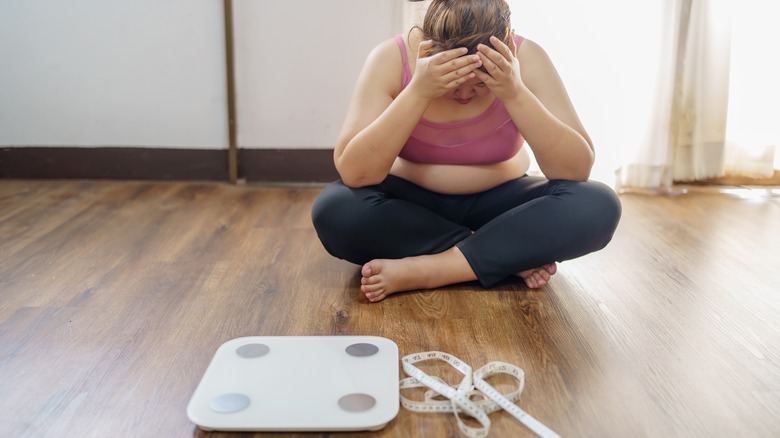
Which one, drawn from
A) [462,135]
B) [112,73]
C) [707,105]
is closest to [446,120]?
[462,135]

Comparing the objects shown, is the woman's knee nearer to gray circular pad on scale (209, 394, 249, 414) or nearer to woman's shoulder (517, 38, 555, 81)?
woman's shoulder (517, 38, 555, 81)

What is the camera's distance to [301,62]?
218cm

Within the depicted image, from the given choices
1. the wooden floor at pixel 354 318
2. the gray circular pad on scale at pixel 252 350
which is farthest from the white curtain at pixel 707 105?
the gray circular pad on scale at pixel 252 350

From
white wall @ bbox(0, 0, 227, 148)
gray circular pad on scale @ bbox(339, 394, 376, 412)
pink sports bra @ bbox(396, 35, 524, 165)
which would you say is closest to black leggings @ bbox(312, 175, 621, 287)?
pink sports bra @ bbox(396, 35, 524, 165)

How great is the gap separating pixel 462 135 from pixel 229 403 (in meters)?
0.69

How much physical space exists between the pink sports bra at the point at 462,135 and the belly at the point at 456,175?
2 cm

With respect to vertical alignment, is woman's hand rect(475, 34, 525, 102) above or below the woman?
above

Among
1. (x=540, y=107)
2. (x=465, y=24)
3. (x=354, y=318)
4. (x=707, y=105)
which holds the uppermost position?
(x=465, y=24)

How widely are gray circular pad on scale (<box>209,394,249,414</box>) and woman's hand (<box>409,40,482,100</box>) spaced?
1.89 feet

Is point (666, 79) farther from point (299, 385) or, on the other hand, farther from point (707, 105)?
point (299, 385)

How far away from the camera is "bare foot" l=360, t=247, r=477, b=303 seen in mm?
1327

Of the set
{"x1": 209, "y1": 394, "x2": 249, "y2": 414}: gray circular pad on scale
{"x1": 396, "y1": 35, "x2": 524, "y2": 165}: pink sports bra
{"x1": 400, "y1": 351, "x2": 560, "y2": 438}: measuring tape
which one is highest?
{"x1": 396, "y1": 35, "x2": 524, "y2": 165}: pink sports bra

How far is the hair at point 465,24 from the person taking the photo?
1.19m

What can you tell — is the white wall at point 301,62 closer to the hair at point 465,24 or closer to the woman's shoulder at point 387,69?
the woman's shoulder at point 387,69
